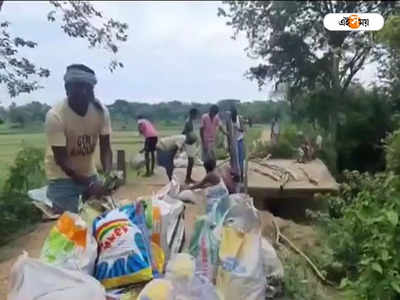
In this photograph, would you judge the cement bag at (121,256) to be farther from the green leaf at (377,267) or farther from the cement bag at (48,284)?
the green leaf at (377,267)

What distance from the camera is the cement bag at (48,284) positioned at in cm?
205

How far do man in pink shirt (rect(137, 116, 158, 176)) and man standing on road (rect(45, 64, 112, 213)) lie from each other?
1.87 metres

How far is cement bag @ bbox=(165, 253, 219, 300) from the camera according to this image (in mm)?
2223

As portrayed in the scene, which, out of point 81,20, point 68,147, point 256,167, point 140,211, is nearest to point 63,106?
point 68,147

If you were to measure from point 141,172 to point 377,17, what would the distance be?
277 centimetres

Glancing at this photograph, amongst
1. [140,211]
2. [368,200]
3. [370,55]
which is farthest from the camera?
[370,55]

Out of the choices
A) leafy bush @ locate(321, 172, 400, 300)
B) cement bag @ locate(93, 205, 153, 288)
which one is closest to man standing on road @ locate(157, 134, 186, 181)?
leafy bush @ locate(321, 172, 400, 300)

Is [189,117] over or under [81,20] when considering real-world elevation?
under

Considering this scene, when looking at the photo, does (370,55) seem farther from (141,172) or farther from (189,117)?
(141,172)

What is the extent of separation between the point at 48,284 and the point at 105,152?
1.27m

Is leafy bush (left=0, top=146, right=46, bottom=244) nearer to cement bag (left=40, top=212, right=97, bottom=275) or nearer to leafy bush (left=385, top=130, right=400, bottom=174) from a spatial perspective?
cement bag (left=40, top=212, right=97, bottom=275)

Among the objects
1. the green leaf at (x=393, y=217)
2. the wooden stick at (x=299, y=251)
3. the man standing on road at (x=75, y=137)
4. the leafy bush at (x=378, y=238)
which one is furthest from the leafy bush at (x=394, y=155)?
the man standing on road at (x=75, y=137)

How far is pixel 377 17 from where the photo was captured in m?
3.44

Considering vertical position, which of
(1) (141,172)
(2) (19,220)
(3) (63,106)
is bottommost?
(2) (19,220)
